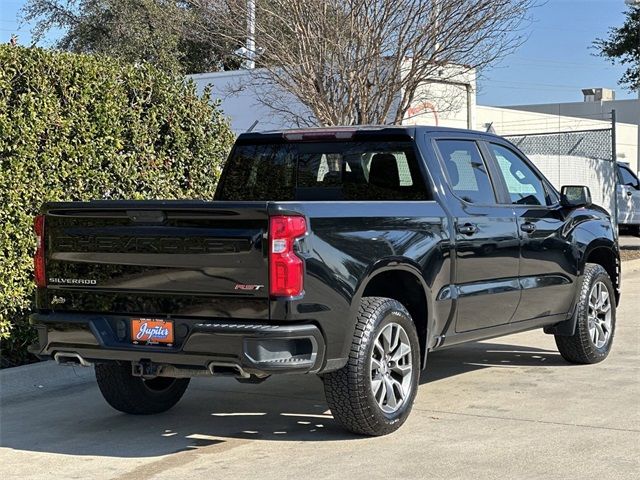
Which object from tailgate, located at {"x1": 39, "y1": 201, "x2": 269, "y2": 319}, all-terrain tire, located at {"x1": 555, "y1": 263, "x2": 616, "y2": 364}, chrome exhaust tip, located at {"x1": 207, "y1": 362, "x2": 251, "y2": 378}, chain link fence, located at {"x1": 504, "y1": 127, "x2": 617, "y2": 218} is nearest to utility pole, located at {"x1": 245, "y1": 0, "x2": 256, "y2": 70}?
all-terrain tire, located at {"x1": 555, "y1": 263, "x2": 616, "y2": 364}

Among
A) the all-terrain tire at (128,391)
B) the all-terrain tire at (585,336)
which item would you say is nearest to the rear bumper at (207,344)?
the all-terrain tire at (128,391)

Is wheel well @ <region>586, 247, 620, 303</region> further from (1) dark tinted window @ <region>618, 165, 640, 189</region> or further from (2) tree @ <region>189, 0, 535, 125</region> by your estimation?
(1) dark tinted window @ <region>618, 165, 640, 189</region>

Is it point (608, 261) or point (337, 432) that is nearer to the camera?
point (337, 432)

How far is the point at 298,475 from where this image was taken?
570 cm

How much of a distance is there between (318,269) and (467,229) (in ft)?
5.73

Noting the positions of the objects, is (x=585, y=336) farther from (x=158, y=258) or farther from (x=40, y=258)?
(x=40, y=258)

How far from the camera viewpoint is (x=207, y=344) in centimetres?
591

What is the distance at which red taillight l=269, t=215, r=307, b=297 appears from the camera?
19.0ft

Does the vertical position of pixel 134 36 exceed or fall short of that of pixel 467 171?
it exceeds it

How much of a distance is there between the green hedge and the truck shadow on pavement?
1.24 m

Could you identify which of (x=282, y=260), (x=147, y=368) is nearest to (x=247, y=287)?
(x=282, y=260)

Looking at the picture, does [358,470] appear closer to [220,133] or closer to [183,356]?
[183,356]

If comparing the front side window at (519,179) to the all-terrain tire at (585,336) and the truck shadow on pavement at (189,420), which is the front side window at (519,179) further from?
the truck shadow on pavement at (189,420)

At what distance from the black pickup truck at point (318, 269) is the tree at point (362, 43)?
195 inches
